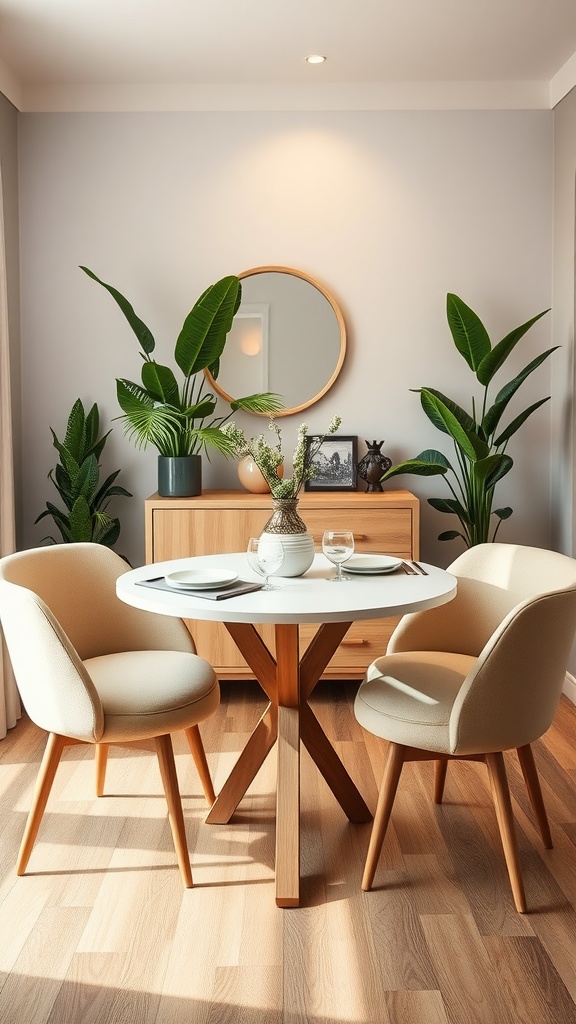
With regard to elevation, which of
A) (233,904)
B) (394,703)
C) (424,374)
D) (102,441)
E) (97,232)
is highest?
(97,232)

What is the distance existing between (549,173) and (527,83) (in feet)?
1.31

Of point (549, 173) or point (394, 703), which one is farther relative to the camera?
point (549, 173)

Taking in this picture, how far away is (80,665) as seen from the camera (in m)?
2.17

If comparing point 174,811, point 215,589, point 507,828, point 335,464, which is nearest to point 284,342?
point 335,464

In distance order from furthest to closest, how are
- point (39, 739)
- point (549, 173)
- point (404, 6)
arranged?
point (549, 173)
point (39, 739)
point (404, 6)

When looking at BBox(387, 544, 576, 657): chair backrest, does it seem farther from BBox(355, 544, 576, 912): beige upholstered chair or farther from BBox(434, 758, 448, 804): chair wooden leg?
BBox(434, 758, 448, 804): chair wooden leg

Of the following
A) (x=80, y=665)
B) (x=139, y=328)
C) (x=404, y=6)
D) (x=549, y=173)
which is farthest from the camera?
(x=549, y=173)

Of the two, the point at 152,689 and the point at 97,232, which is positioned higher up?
the point at 97,232

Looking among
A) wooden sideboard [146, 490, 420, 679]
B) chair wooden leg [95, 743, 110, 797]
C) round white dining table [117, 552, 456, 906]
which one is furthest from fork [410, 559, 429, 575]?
chair wooden leg [95, 743, 110, 797]

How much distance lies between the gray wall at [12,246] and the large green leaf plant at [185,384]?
0.43m

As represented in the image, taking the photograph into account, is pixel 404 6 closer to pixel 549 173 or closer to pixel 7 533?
pixel 549 173

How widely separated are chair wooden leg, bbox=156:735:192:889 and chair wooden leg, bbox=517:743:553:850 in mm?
904

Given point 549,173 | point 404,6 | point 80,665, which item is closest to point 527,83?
point 549,173

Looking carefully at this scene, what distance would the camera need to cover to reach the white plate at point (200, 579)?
7.45ft
